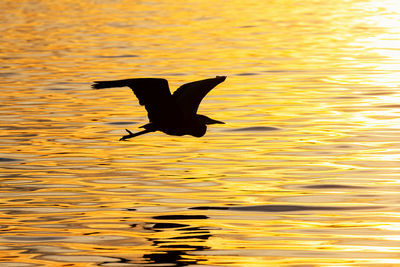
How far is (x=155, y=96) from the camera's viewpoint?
1281 centimetres

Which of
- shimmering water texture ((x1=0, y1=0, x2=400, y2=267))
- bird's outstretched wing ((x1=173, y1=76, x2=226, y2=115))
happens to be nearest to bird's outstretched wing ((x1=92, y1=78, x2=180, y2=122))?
bird's outstretched wing ((x1=173, y1=76, x2=226, y2=115))

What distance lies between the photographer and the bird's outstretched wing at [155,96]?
483 inches

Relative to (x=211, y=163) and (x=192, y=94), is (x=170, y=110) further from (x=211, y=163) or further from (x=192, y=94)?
(x=211, y=163)

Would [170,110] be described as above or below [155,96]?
below

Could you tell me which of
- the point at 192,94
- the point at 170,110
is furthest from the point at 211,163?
the point at 170,110

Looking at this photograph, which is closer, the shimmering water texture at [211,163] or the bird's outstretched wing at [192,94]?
the shimmering water texture at [211,163]

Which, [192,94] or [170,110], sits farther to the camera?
[192,94]

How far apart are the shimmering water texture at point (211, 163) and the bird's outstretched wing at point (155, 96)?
3.21 feet

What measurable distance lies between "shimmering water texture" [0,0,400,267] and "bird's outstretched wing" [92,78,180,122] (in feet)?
3.21

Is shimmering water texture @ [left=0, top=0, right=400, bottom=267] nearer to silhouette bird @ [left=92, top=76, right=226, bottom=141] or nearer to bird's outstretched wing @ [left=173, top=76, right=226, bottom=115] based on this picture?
silhouette bird @ [left=92, top=76, right=226, bottom=141]

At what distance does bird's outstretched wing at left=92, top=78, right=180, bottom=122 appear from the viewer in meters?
12.3

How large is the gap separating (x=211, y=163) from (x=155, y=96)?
2705mm

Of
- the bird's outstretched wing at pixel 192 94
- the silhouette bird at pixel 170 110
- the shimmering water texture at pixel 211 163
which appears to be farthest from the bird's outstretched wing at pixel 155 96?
the shimmering water texture at pixel 211 163

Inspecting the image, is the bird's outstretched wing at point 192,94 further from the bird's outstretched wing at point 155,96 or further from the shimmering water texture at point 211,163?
the shimmering water texture at point 211,163
